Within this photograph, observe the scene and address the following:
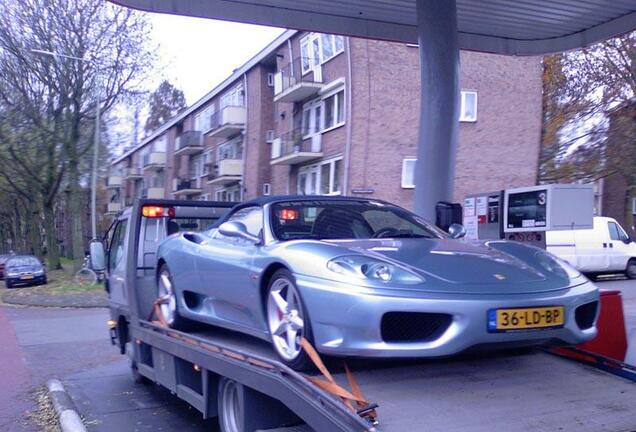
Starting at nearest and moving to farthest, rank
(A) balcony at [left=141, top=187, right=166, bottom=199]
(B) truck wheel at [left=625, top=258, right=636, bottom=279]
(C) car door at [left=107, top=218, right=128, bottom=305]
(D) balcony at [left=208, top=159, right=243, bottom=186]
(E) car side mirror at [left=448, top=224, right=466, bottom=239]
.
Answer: (E) car side mirror at [left=448, top=224, right=466, bottom=239], (C) car door at [left=107, top=218, right=128, bottom=305], (B) truck wheel at [left=625, top=258, right=636, bottom=279], (D) balcony at [left=208, top=159, right=243, bottom=186], (A) balcony at [left=141, top=187, right=166, bottom=199]

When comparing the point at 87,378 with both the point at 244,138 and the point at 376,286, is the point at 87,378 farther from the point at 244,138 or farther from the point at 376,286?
the point at 244,138

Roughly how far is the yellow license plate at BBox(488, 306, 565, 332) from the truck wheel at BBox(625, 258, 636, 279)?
19330 mm

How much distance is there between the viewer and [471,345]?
3887 millimetres

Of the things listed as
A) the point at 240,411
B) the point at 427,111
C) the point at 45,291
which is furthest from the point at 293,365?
the point at 45,291

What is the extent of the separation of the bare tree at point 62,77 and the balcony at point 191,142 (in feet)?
40.4

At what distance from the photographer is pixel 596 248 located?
20734 mm

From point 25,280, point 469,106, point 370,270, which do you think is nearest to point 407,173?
point 469,106

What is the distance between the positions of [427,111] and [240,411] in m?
6.23

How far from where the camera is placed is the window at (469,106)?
26453 mm

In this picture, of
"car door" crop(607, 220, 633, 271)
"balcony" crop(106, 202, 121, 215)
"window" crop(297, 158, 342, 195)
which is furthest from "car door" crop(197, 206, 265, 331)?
"balcony" crop(106, 202, 121, 215)

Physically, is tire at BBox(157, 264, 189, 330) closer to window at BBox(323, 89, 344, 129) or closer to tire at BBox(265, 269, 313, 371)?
tire at BBox(265, 269, 313, 371)

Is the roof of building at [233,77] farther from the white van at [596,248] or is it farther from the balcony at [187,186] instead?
the white van at [596,248]

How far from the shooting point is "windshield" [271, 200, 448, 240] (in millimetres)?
5164

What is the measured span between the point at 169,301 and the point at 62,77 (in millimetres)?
24598
